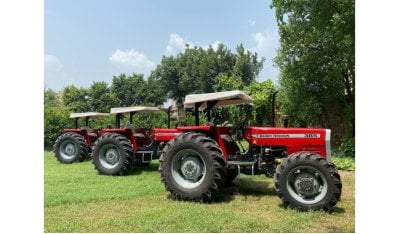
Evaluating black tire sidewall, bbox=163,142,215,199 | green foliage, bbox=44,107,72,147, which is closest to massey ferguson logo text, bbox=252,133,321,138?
black tire sidewall, bbox=163,142,215,199

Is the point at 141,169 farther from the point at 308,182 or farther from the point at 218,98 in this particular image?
the point at 308,182

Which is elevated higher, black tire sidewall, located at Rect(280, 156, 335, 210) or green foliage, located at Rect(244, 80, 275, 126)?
green foliage, located at Rect(244, 80, 275, 126)

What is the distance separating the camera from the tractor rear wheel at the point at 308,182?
545cm

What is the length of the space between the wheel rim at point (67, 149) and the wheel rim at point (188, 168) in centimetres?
694

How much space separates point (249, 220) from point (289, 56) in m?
9.66

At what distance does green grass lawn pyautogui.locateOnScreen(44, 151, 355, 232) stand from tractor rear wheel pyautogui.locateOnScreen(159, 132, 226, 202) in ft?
0.69

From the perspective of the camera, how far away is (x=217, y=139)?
22.0ft

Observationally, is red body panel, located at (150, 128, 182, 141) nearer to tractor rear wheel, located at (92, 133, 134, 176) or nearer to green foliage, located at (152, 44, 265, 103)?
tractor rear wheel, located at (92, 133, 134, 176)

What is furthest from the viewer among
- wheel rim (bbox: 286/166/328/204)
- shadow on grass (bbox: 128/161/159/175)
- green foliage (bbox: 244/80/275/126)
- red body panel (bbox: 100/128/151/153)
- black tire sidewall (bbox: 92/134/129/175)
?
green foliage (bbox: 244/80/275/126)

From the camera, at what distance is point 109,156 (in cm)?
955

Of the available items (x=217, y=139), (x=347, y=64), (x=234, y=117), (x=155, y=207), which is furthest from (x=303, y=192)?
(x=234, y=117)

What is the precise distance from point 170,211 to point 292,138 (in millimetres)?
2300

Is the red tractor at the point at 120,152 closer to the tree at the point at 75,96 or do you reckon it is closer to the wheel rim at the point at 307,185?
the wheel rim at the point at 307,185

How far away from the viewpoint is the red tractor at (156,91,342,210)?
5.64 m
